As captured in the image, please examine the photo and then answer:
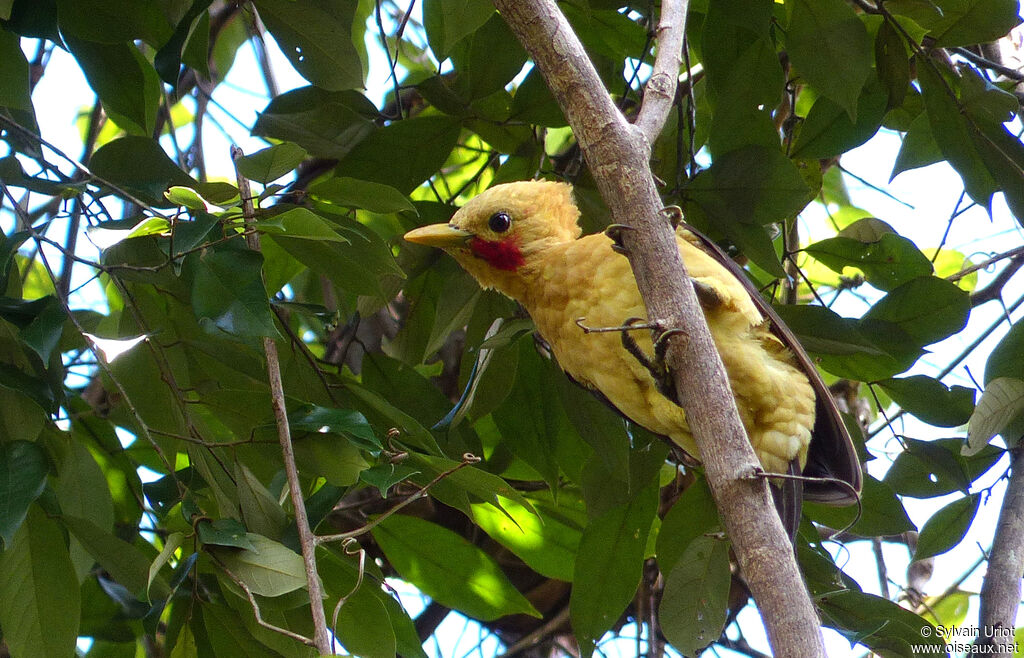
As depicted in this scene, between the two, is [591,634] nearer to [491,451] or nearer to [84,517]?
[491,451]

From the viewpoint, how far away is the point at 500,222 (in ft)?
8.43

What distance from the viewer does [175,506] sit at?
6.88ft

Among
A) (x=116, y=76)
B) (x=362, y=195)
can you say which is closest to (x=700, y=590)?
(x=362, y=195)

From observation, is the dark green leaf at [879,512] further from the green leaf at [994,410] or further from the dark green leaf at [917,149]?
the dark green leaf at [917,149]

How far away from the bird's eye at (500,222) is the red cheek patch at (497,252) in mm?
30

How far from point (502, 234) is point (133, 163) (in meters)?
0.87

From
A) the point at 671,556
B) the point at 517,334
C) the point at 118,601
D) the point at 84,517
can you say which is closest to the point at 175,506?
the point at 84,517

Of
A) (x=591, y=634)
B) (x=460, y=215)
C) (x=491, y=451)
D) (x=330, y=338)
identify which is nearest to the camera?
(x=591, y=634)

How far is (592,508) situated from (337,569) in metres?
0.64

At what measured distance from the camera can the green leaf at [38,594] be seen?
77.8 inches

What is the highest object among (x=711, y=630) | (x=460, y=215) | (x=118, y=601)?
(x=460, y=215)

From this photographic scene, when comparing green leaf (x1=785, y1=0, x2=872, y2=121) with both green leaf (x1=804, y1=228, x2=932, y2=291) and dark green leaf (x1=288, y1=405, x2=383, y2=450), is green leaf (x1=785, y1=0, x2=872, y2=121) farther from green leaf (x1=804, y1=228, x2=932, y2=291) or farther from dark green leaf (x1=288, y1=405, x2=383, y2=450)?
dark green leaf (x1=288, y1=405, x2=383, y2=450)

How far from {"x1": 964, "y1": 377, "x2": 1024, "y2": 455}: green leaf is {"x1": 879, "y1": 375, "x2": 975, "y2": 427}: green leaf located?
0.52ft

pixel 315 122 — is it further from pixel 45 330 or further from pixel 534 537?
pixel 534 537
